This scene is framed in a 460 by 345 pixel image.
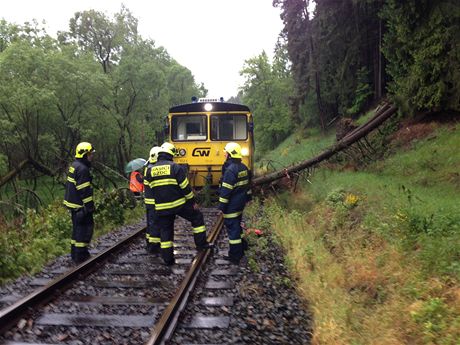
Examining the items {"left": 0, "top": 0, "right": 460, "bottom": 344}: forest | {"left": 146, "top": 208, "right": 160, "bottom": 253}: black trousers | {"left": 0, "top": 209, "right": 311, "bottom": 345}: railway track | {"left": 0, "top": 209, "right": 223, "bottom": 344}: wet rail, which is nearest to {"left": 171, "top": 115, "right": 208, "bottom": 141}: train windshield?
{"left": 0, "top": 0, "right": 460, "bottom": 344}: forest

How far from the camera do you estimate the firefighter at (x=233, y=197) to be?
690cm

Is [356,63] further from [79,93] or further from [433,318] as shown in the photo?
[433,318]

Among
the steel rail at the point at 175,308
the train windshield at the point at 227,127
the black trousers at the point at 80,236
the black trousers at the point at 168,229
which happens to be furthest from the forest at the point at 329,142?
the train windshield at the point at 227,127

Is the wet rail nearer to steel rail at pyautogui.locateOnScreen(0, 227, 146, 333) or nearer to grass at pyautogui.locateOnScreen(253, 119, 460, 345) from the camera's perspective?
steel rail at pyautogui.locateOnScreen(0, 227, 146, 333)

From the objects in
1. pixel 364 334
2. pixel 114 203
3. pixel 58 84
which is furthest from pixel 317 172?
pixel 58 84

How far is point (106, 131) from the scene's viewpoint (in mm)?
30562

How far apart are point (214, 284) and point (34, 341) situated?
240 centimetres

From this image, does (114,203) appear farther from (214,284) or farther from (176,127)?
(214,284)

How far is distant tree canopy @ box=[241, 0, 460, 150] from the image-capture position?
11789 mm

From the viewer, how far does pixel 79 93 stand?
91.3 feet

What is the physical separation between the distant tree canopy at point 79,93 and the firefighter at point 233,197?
13621 mm

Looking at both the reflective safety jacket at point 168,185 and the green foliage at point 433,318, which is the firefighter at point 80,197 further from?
the green foliage at point 433,318

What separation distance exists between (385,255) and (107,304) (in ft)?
12.1

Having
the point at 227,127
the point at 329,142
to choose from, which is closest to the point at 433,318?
the point at 227,127
